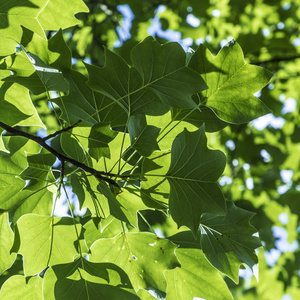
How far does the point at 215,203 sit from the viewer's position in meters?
0.72

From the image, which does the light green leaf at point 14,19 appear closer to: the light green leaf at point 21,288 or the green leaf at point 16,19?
the green leaf at point 16,19

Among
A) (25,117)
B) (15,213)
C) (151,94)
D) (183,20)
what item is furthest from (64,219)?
(183,20)

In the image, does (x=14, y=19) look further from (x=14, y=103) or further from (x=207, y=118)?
(x=207, y=118)

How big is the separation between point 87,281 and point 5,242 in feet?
0.77

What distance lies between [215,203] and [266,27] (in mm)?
2851

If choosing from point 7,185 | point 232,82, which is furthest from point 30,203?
point 232,82

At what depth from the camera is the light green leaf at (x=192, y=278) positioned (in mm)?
932

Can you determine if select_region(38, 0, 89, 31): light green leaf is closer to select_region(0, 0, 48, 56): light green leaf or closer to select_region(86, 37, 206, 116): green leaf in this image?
select_region(0, 0, 48, 56): light green leaf

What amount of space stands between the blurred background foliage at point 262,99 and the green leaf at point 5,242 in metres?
1.38

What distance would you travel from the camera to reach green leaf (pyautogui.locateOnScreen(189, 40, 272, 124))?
0.76 meters

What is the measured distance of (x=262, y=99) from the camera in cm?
234

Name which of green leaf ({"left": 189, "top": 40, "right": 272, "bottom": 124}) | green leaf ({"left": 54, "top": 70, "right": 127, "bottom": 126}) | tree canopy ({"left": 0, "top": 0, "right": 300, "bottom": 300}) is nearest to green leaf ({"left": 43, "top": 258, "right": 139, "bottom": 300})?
tree canopy ({"left": 0, "top": 0, "right": 300, "bottom": 300})

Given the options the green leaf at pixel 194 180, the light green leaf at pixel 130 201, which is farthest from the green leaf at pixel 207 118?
the light green leaf at pixel 130 201

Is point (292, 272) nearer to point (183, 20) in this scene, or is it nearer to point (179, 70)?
point (183, 20)
